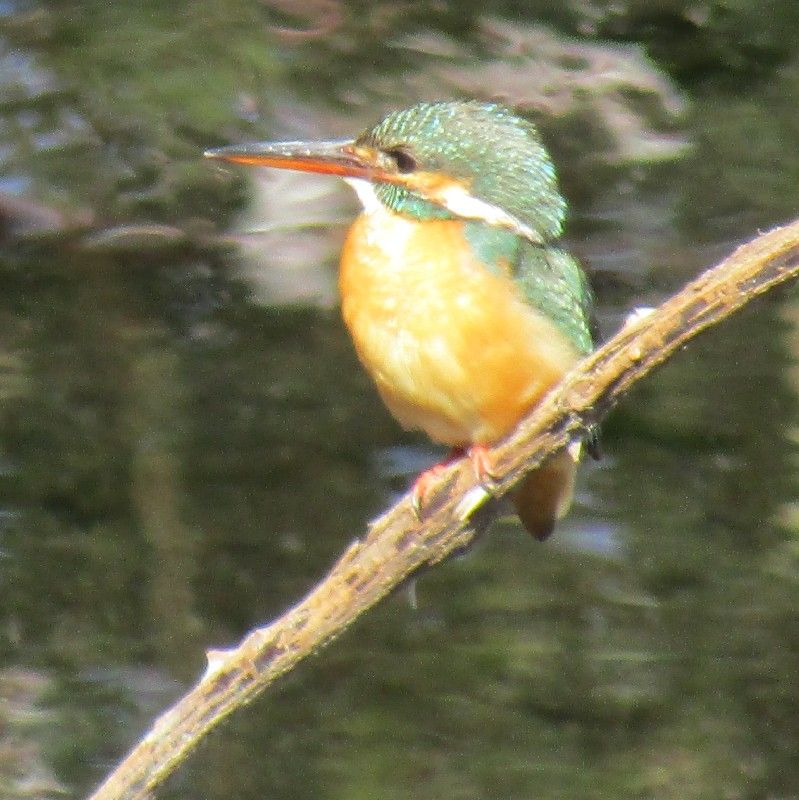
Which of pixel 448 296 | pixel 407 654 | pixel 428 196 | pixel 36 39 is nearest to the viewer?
pixel 448 296

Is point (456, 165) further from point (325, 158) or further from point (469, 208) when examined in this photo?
point (325, 158)

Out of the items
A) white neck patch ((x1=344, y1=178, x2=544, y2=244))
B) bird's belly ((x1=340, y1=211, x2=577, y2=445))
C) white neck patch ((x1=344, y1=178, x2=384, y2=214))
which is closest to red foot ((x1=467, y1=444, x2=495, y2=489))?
bird's belly ((x1=340, y1=211, x2=577, y2=445))

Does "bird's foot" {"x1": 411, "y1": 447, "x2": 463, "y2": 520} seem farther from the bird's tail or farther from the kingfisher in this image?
the bird's tail

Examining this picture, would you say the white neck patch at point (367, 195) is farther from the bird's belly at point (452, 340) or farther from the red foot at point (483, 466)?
the red foot at point (483, 466)

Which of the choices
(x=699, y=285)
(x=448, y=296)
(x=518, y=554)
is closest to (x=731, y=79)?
(x=518, y=554)

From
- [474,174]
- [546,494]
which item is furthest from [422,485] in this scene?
[474,174]

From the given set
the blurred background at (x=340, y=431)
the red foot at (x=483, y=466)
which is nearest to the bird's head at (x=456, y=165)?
the red foot at (x=483, y=466)

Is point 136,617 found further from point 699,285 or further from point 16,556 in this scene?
point 699,285

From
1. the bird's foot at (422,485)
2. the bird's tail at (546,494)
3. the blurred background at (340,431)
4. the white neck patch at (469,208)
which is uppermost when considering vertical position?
the white neck patch at (469,208)
